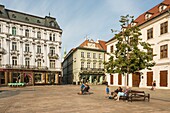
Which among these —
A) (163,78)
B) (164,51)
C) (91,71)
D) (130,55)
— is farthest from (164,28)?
(91,71)

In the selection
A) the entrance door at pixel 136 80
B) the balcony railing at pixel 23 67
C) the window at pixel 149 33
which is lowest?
the entrance door at pixel 136 80

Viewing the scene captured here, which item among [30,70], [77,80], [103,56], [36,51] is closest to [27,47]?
[36,51]

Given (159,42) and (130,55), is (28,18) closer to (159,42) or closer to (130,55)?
(159,42)

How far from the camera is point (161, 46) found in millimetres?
28438

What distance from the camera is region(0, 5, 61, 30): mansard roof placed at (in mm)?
42213

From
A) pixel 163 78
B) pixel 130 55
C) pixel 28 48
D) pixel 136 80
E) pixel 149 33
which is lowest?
pixel 136 80

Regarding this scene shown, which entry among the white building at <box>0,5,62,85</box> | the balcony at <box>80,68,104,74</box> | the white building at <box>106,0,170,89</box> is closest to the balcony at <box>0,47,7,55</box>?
the white building at <box>0,5,62,85</box>

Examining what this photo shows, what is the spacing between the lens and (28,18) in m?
46.2

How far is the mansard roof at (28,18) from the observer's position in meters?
42.2

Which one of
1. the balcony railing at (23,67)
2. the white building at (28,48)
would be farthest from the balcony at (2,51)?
the balcony railing at (23,67)

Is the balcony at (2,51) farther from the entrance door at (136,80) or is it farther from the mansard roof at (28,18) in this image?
the entrance door at (136,80)

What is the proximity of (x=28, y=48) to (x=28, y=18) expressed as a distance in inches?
322

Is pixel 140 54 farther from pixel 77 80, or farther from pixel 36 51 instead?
pixel 77 80

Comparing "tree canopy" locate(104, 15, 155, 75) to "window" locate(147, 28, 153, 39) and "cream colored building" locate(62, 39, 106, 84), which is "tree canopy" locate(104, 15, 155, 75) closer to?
"window" locate(147, 28, 153, 39)
